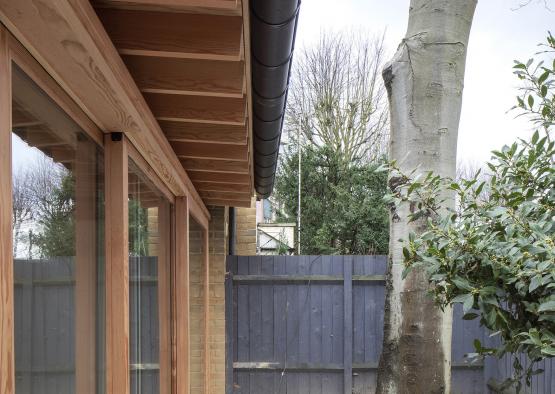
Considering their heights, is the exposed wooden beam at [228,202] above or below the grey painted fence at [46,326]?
above

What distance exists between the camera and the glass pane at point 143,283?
79.5 inches

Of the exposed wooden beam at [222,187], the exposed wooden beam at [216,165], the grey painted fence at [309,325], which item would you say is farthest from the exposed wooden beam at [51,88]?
the grey painted fence at [309,325]

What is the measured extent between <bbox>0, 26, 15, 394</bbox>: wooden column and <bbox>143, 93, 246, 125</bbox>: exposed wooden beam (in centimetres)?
93

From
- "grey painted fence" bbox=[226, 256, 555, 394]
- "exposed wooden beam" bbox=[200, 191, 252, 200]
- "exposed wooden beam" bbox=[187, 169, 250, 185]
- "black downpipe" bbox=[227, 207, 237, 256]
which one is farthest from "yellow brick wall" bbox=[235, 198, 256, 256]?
"exposed wooden beam" bbox=[187, 169, 250, 185]

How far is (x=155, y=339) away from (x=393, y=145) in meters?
2.00

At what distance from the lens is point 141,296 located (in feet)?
7.21

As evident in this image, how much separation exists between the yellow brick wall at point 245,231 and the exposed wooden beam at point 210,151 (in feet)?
11.9

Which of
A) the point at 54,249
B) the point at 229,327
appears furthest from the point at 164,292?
the point at 229,327

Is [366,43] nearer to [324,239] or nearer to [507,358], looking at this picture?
[324,239]

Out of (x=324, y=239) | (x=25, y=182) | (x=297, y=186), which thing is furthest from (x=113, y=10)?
(x=297, y=186)

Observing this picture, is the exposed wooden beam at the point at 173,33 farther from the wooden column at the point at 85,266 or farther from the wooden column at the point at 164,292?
the wooden column at the point at 164,292

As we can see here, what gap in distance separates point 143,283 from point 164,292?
0.54m

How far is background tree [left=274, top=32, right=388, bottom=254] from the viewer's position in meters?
10.5

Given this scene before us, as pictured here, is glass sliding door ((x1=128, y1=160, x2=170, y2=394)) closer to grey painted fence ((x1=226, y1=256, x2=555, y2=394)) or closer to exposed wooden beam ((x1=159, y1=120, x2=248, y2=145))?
exposed wooden beam ((x1=159, y1=120, x2=248, y2=145))
